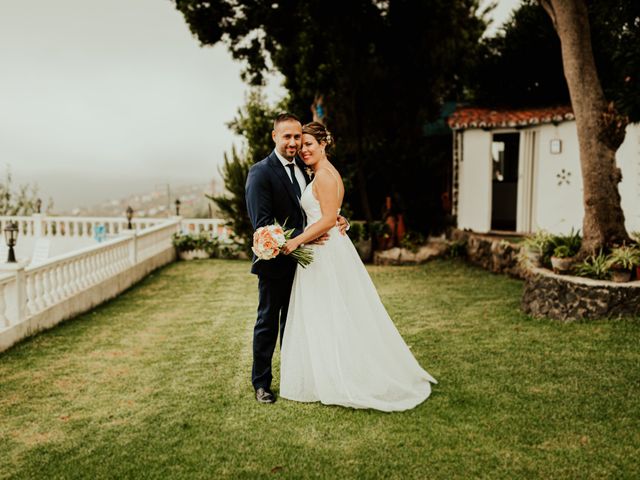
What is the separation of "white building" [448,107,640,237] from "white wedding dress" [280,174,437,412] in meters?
8.35

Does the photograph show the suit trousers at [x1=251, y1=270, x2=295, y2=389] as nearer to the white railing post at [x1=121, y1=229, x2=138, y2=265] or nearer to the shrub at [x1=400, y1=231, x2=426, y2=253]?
the white railing post at [x1=121, y1=229, x2=138, y2=265]

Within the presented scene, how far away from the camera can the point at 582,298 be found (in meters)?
6.70

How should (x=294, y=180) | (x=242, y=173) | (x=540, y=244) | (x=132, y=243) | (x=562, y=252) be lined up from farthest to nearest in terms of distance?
1. (x=242, y=173)
2. (x=132, y=243)
3. (x=540, y=244)
4. (x=562, y=252)
5. (x=294, y=180)

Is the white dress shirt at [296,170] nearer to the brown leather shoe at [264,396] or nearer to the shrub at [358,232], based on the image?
the brown leather shoe at [264,396]

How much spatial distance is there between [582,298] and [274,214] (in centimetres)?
411

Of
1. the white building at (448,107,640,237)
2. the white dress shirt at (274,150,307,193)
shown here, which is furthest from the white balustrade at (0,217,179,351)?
the white building at (448,107,640,237)

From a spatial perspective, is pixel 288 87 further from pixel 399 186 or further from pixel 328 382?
pixel 328 382

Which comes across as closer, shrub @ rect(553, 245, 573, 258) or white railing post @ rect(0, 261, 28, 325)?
white railing post @ rect(0, 261, 28, 325)

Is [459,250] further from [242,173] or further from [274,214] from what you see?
[274,214]

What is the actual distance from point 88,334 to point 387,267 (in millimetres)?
6441

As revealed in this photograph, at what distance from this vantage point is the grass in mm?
3492

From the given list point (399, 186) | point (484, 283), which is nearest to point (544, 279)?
point (484, 283)

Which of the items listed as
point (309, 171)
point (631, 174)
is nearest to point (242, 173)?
point (631, 174)

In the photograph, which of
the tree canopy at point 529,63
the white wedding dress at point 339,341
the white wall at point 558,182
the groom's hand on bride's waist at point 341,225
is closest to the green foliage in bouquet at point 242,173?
the tree canopy at point 529,63
